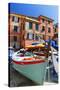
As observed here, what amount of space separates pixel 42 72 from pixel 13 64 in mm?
329

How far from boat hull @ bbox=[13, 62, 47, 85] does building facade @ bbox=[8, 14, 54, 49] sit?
8.4 inches

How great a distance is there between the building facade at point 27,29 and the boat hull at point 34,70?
0.21 metres

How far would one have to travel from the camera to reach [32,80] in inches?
85.7

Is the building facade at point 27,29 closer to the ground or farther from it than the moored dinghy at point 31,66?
farther from it

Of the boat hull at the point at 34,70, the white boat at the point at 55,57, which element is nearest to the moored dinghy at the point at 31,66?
the boat hull at the point at 34,70

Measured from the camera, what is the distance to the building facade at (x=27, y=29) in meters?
2.15

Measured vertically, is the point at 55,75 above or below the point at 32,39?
below

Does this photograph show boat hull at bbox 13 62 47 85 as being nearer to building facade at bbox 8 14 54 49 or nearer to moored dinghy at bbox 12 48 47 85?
moored dinghy at bbox 12 48 47 85

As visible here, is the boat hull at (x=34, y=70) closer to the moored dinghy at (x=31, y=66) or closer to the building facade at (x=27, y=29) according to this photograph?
A: the moored dinghy at (x=31, y=66)

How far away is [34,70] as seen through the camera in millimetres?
2189

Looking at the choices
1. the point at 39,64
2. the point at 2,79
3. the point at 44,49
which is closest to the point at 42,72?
the point at 39,64

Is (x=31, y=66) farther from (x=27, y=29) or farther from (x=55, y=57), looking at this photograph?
(x=27, y=29)

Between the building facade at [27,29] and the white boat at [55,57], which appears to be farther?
the white boat at [55,57]

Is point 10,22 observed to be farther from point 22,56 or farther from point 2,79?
point 2,79
